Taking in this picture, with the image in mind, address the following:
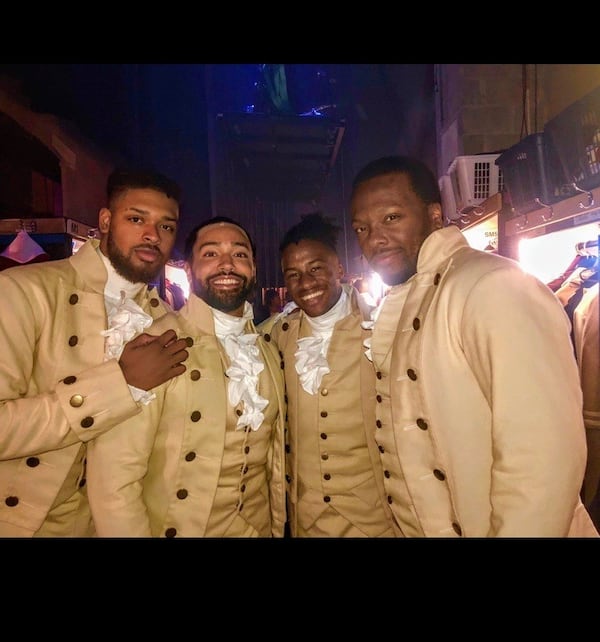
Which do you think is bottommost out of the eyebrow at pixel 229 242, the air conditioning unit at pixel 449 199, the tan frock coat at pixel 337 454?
the tan frock coat at pixel 337 454

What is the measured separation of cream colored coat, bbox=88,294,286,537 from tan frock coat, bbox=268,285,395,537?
20.5 inches

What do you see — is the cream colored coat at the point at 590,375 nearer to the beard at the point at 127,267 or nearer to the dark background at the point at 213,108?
the beard at the point at 127,267

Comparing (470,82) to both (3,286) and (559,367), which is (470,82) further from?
(3,286)

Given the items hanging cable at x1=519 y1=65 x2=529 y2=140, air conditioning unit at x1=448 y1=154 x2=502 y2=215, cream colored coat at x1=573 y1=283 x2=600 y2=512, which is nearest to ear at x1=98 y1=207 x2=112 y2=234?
cream colored coat at x1=573 y1=283 x2=600 y2=512

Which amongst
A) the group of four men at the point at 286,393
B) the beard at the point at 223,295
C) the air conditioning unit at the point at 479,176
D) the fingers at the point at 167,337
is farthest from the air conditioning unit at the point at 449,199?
the fingers at the point at 167,337

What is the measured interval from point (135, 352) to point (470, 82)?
14.0 ft

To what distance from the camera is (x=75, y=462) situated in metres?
1.55

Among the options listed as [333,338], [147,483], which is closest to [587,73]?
[333,338]

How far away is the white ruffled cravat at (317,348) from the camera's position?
6.83 ft

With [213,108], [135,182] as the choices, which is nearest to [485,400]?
[135,182]

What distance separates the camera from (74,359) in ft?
5.07

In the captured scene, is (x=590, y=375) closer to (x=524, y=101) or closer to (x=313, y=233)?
(x=313, y=233)

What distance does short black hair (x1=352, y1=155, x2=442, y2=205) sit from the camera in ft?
5.28

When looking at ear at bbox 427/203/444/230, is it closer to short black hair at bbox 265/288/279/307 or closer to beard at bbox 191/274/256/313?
beard at bbox 191/274/256/313
